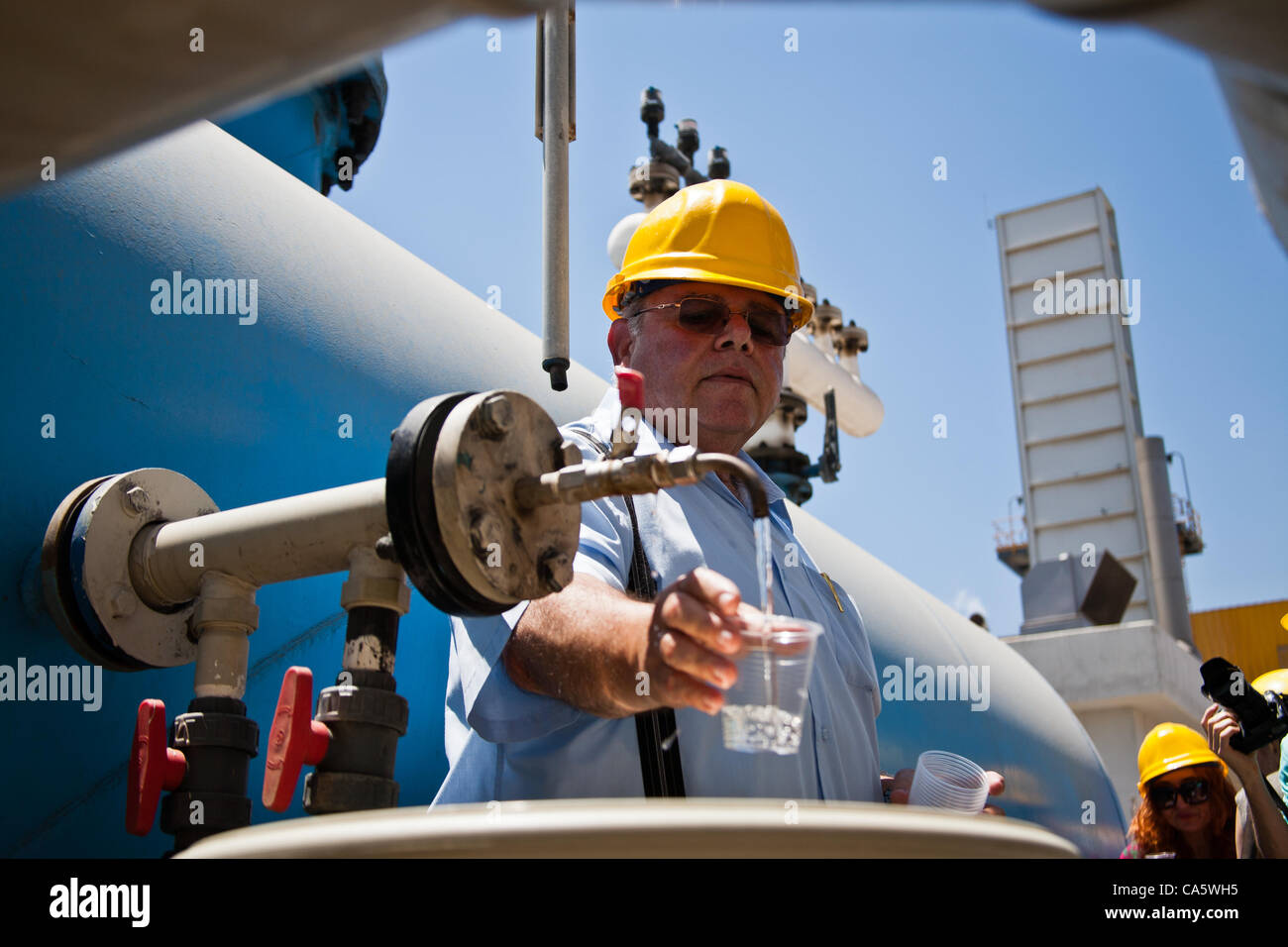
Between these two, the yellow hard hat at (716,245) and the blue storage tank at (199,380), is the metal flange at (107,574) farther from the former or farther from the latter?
the yellow hard hat at (716,245)

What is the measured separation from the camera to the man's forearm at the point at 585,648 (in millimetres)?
1312

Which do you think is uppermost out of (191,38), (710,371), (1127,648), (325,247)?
(325,247)

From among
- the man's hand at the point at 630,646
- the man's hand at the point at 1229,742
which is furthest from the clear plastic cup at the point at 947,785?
the man's hand at the point at 1229,742

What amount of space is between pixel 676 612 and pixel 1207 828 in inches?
126

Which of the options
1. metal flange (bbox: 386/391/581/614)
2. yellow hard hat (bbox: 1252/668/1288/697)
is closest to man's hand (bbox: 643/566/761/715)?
metal flange (bbox: 386/391/581/614)

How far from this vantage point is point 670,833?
816 millimetres

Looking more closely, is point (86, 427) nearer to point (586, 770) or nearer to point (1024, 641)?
point (586, 770)

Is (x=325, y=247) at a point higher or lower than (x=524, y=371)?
higher

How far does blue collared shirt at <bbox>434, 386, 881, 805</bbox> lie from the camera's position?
153 centimetres

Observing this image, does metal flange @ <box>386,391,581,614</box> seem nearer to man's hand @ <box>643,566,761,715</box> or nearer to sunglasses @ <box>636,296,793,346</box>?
man's hand @ <box>643,566,761,715</box>

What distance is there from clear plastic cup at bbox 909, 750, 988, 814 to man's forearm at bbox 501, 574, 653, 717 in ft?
2.09
